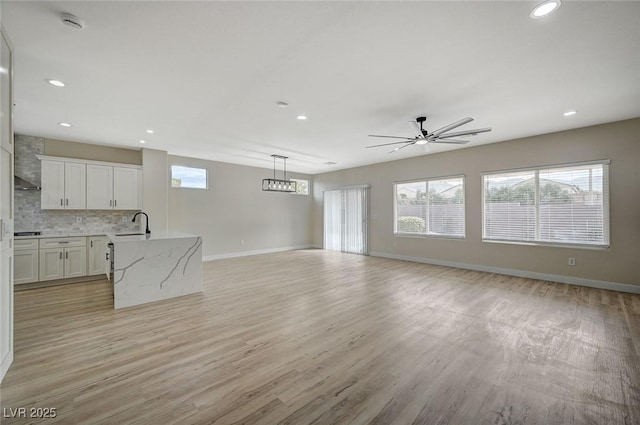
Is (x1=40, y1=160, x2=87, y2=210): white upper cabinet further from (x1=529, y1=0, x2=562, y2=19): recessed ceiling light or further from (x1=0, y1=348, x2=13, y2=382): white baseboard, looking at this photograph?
(x1=529, y1=0, x2=562, y2=19): recessed ceiling light

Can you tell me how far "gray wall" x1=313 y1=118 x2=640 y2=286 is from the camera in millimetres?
4266

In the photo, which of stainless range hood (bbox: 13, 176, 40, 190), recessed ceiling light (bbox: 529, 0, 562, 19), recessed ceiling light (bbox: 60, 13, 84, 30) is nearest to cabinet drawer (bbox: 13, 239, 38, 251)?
stainless range hood (bbox: 13, 176, 40, 190)

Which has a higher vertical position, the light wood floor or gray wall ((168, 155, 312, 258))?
gray wall ((168, 155, 312, 258))

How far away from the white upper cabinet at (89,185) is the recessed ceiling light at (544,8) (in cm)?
704

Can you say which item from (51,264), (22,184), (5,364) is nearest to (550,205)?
(5,364)

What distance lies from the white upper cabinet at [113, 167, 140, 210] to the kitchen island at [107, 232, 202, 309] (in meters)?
2.29

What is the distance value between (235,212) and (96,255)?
344 centimetres

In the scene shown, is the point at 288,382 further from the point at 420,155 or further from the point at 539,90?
the point at 420,155

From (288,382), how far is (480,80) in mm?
3684

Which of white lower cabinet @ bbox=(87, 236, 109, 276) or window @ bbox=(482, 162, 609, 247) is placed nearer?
window @ bbox=(482, 162, 609, 247)

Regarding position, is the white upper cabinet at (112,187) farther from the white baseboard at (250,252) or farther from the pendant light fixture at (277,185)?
the pendant light fixture at (277,185)

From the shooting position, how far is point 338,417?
165cm

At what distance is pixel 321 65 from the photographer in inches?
106

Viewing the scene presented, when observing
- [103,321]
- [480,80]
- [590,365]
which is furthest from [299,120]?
[590,365]
